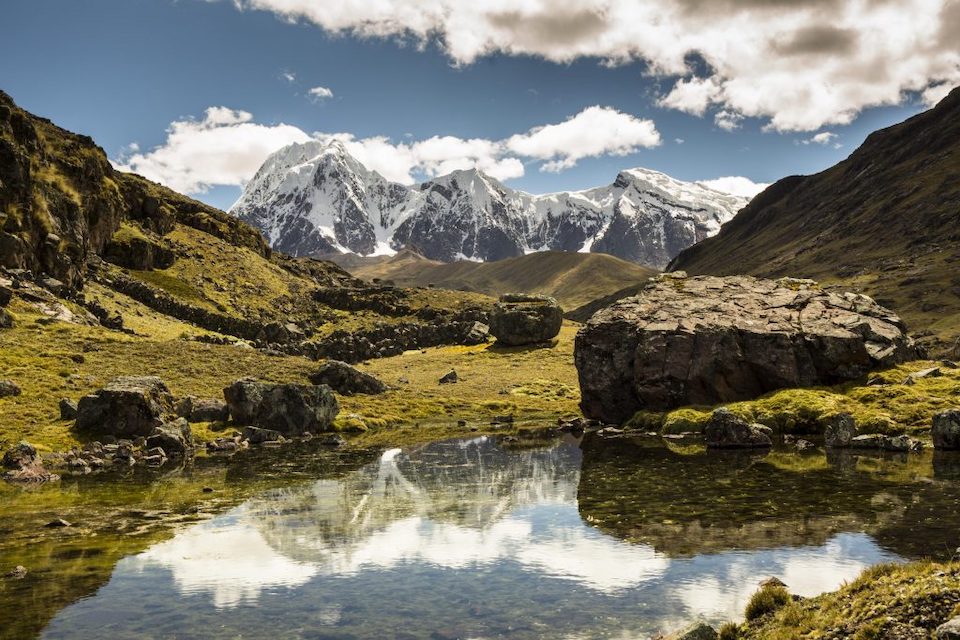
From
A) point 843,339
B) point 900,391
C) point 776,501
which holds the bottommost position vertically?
point 776,501

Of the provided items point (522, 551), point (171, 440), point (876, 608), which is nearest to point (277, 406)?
point (171, 440)

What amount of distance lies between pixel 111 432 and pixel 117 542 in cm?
3561

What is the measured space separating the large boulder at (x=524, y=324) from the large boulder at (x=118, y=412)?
113 metres

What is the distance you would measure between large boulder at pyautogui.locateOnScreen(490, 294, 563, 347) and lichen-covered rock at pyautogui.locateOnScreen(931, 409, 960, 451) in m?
120

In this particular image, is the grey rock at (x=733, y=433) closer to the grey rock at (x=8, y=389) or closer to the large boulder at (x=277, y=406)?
the large boulder at (x=277, y=406)

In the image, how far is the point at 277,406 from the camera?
8094cm

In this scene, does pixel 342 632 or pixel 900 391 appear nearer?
pixel 342 632

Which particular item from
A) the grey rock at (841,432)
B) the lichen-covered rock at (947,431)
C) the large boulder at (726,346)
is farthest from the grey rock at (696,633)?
the large boulder at (726,346)

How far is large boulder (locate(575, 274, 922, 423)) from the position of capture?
2970 inches

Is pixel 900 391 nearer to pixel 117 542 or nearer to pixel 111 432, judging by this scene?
pixel 117 542

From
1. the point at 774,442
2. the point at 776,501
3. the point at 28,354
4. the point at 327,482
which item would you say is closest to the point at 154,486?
the point at 327,482

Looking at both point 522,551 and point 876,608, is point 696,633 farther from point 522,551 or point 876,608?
point 522,551

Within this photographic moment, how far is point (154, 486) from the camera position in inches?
2041

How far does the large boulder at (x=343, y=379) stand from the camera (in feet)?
341
